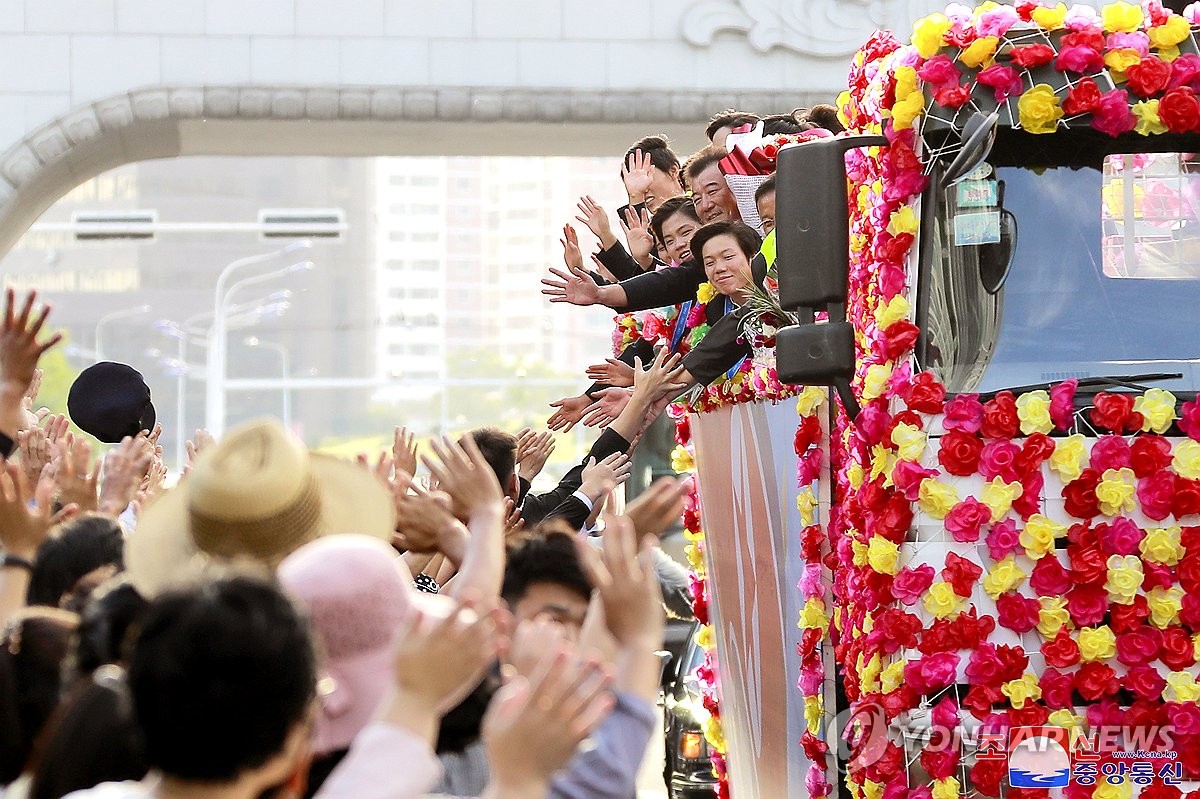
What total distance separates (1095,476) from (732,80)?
8980 mm


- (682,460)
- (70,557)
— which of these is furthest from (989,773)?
(682,460)

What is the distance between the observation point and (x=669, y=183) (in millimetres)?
9133

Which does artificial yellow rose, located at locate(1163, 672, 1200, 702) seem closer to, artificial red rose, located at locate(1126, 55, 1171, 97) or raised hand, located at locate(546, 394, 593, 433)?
artificial red rose, located at locate(1126, 55, 1171, 97)

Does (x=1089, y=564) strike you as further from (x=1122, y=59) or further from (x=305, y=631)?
(x=305, y=631)

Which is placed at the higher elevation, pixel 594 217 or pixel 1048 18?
pixel 1048 18

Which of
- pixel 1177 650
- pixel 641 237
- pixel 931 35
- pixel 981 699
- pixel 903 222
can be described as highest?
pixel 931 35

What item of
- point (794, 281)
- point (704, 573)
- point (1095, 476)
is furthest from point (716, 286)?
point (1095, 476)

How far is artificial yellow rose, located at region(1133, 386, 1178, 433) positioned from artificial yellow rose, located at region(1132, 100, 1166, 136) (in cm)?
82

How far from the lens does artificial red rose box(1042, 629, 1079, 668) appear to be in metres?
4.98

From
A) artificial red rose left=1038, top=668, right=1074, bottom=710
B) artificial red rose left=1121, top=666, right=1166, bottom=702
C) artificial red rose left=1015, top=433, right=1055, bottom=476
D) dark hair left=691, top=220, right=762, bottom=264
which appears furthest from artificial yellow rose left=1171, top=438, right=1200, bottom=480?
dark hair left=691, top=220, right=762, bottom=264

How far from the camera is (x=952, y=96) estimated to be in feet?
17.4

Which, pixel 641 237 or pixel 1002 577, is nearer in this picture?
pixel 1002 577

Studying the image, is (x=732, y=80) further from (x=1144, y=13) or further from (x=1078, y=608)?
(x=1078, y=608)

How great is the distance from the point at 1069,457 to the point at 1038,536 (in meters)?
0.24
